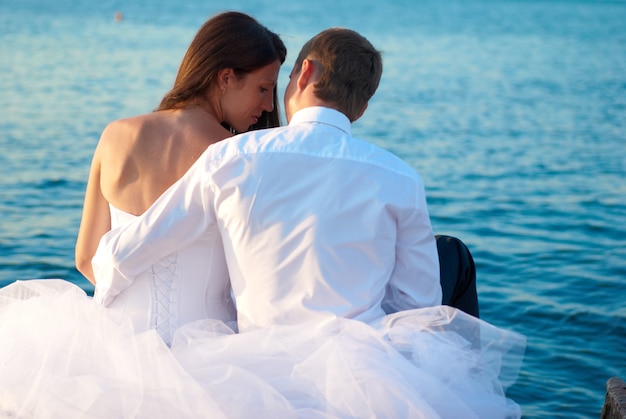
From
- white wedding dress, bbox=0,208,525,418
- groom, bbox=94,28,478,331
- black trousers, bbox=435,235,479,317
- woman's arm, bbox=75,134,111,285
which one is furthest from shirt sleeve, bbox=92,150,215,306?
black trousers, bbox=435,235,479,317

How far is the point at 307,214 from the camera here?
98.1 inches

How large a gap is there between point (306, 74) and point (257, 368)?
34.0 inches

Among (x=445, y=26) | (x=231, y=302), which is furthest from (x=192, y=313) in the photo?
(x=445, y=26)

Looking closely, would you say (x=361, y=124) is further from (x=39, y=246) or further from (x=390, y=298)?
(x=390, y=298)

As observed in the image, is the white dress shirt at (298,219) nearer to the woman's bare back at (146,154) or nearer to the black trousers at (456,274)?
the woman's bare back at (146,154)

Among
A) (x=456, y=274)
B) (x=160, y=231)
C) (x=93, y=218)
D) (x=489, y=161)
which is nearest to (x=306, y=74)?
(x=160, y=231)

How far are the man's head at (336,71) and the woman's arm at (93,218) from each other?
828mm

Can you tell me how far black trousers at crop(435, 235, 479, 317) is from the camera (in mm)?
3338

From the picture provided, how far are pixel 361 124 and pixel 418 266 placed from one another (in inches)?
474

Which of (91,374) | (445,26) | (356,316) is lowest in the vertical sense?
(445,26)

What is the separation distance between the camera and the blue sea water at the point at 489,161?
646 cm

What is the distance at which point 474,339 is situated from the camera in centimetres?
262

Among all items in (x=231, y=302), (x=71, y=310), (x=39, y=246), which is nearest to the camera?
(x=71, y=310)

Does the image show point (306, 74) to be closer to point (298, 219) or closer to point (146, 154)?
point (298, 219)
